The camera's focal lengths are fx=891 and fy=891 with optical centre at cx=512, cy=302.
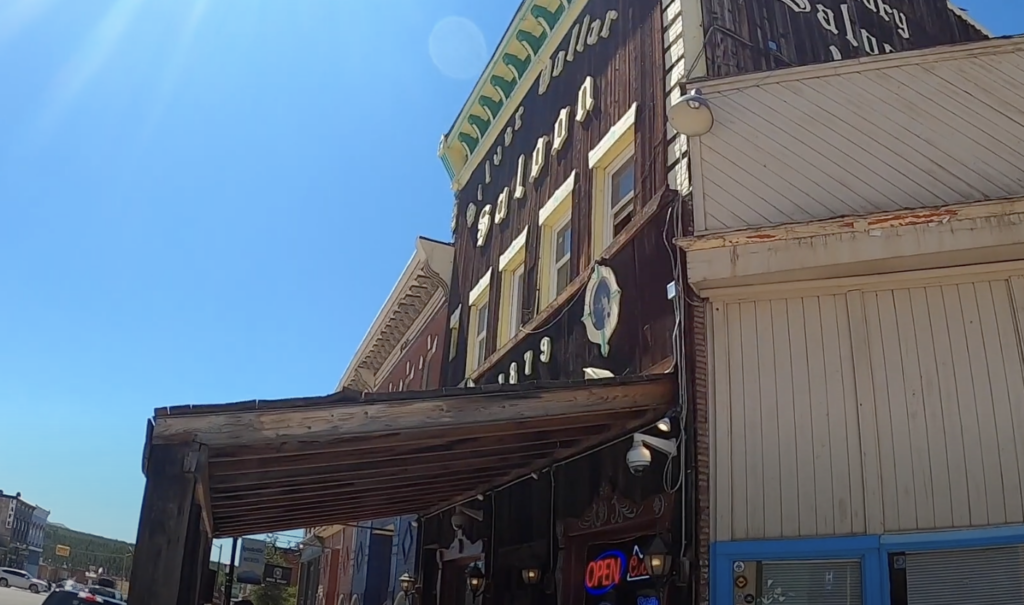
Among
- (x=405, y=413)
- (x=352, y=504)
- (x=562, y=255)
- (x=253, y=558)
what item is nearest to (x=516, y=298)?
(x=562, y=255)

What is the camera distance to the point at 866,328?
609 centimetres

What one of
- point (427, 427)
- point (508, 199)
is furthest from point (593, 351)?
point (508, 199)

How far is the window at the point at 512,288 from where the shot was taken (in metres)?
11.5

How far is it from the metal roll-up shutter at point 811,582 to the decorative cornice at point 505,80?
7650 mm

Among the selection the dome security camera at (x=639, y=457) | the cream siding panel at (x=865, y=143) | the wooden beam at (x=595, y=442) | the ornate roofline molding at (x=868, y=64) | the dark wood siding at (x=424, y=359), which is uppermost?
the dark wood siding at (x=424, y=359)

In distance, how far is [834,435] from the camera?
19.3 ft

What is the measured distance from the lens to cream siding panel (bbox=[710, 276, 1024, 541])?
552 cm

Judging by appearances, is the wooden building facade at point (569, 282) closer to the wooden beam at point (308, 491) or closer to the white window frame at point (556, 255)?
the white window frame at point (556, 255)

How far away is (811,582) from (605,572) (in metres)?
2.32

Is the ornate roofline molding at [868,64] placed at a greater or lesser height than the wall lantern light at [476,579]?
greater

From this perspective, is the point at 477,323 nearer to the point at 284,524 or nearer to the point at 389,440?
the point at 284,524

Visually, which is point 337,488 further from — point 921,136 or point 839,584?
point 921,136

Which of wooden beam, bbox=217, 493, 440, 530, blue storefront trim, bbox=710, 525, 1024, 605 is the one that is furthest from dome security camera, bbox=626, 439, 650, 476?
wooden beam, bbox=217, 493, 440, 530

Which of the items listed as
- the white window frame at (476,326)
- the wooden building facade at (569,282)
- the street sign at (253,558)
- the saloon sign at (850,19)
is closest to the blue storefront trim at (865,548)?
the wooden building facade at (569,282)
